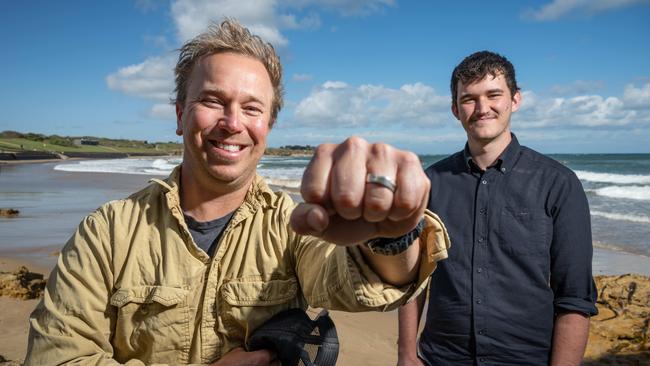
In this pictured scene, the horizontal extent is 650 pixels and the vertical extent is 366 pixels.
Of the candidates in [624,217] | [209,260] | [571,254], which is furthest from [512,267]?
[624,217]

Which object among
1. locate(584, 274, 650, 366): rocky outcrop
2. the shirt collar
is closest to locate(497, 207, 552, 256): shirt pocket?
the shirt collar

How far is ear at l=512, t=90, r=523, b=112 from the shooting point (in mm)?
3227

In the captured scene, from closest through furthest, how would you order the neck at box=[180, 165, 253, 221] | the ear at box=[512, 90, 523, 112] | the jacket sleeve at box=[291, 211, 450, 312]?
the jacket sleeve at box=[291, 211, 450, 312]
the neck at box=[180, 165, 253, 221]
the ear at box=[512, 90, 523, 112]

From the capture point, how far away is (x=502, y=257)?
9.02ft

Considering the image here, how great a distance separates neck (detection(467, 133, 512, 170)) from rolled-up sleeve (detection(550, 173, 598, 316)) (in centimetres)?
42

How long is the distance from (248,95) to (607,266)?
891cm

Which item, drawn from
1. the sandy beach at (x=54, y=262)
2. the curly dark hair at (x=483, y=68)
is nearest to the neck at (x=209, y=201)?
the curly dark hair at (x=483, y=68)

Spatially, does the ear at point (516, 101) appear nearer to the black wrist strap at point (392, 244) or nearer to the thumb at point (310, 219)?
the black wrist strap at point (392, 244)

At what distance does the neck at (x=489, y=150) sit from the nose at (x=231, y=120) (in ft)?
5.35

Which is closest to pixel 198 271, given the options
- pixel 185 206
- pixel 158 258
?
pixel 158 258

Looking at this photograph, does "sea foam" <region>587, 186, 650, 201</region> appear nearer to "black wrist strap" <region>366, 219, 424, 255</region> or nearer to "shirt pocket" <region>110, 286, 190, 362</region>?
"black wrist strap" <region>366, 219, 424, 255</region>

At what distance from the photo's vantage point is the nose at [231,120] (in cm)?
200

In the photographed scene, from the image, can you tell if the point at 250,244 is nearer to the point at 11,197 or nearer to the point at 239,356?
the point at 239,356

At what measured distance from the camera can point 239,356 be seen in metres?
1.86
